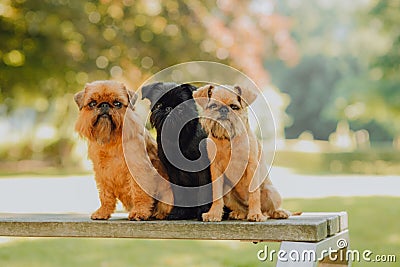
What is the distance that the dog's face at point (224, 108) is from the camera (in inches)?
111

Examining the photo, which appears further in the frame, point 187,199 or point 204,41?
point 204,41

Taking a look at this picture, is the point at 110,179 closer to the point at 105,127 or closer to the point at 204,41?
the point at 105,127

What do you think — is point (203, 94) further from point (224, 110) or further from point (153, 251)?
point (153, 251)

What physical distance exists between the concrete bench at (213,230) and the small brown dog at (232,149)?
0.08 meters

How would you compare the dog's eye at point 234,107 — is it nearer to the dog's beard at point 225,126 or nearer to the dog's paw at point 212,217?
the dog's beard at point 225,126

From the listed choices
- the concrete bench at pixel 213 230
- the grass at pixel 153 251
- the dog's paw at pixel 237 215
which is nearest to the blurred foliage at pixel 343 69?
the grass at pixel 153 251

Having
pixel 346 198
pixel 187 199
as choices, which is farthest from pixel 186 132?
pixel 346 198

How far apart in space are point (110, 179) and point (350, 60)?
33.8 metres

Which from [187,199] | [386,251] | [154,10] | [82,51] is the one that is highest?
[154,10]

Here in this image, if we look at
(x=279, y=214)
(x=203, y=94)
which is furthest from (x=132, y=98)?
(x=279, y=214)

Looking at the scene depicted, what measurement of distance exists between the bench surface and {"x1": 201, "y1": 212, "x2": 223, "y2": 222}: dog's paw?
5cm

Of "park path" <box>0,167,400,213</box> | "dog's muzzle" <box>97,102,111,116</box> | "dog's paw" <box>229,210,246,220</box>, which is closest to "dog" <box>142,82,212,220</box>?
"dog's paw" <box>229,210,246,220</box>

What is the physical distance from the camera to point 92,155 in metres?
3.13

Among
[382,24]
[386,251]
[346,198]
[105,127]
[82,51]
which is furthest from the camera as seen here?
[382,24]
